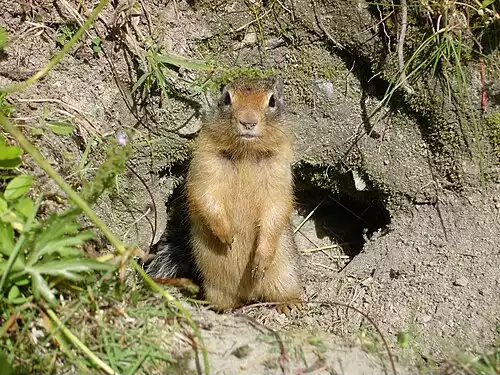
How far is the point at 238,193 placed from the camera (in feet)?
17.3

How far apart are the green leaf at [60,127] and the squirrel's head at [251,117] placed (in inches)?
44.2

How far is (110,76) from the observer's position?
17.6 ft

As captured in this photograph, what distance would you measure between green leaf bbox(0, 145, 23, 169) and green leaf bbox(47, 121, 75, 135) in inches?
32.0

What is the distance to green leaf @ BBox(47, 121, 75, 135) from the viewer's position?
486 cm

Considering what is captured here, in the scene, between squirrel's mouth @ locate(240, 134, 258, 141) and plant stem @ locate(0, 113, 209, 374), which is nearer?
plant stem @ locate(0, 113, 209, 374)

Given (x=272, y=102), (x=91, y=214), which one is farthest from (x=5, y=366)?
(x=272, y=102)

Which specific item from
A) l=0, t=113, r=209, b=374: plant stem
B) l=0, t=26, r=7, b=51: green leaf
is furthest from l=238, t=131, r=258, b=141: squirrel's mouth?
l=0, t=26, r=7, b=51: green leaf

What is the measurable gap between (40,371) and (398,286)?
310 centimetres

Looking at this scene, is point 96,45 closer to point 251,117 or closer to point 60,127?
point 60,127

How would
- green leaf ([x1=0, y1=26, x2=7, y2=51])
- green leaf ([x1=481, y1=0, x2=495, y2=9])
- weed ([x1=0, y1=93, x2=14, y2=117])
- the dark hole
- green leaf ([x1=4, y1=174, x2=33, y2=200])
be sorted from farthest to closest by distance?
the dark hole → green leaf ([x1=481, y1=0, x2=495, y2=9]) → green leaf ([x1=0, y1=26, x2=7, y2=51]) → weed ([x1=0, y1=93, x2=14, y2=117]) → green leaf ([x1=4, y1=174, x2=33, y2=200])

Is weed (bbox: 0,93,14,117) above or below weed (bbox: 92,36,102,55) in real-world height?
below

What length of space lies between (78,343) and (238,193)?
2159mm

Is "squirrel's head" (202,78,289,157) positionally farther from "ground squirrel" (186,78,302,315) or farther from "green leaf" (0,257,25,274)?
"green leaf" (0,257,25,274)

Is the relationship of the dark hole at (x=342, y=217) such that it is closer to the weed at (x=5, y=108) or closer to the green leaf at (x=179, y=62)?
the green leaf at (x=179, y=62)
